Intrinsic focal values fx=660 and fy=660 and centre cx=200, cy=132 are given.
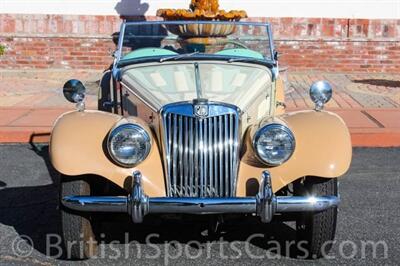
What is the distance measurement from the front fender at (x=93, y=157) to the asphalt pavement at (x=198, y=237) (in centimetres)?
41

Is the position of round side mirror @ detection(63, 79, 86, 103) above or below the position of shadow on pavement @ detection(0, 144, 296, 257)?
above

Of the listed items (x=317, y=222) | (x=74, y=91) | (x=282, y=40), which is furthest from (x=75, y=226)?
(x=282, y=40)

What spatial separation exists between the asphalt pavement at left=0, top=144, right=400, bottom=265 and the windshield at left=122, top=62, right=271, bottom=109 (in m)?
0.78

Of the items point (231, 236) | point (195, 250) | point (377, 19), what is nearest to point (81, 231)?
point (195, 250)

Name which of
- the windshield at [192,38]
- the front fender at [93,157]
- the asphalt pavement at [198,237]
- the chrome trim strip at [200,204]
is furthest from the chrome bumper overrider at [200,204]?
the windshield at [192,38]

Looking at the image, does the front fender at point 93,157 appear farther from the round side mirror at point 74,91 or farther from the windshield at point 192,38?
the windshield at point 192,38

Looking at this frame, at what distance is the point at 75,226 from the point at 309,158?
4.60 ft

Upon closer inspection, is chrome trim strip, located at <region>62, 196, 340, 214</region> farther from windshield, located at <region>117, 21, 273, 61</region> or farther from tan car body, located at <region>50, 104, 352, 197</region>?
windshield, located at <region>117, 21, 273, 61</region>

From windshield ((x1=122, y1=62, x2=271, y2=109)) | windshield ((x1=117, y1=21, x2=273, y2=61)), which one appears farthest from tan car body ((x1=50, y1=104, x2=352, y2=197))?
windshield ((x1=117, y1=21, x2=273, y2=61))

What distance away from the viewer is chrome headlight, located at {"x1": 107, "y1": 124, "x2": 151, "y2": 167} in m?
3.73

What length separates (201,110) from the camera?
150 inches

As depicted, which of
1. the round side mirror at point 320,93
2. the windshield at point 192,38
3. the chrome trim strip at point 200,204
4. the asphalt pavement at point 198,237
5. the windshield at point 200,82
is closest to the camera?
the chrome trim strip at point 200,204

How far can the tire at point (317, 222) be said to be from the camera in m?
3.82

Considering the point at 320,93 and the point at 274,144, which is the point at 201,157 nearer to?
the point at 274,144
